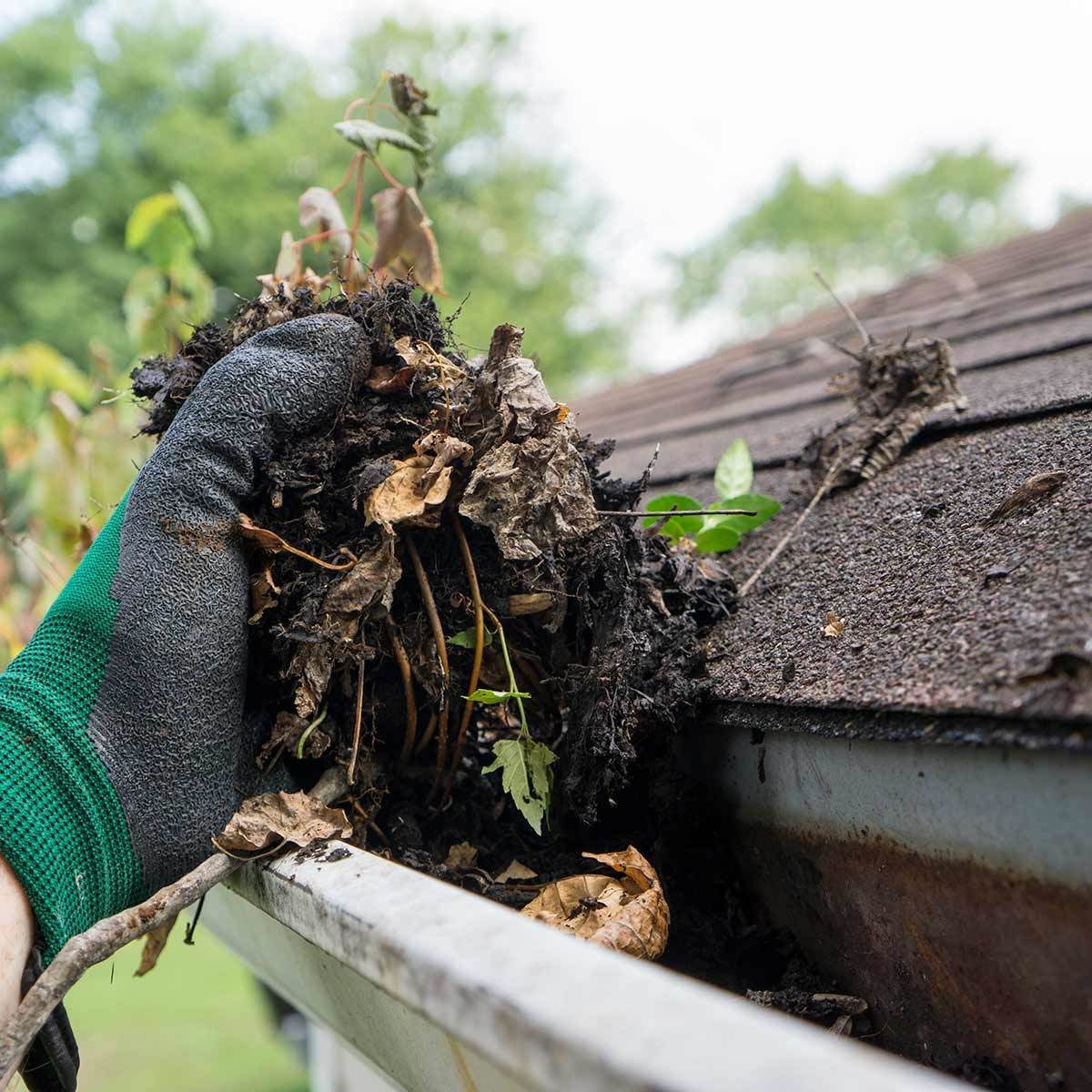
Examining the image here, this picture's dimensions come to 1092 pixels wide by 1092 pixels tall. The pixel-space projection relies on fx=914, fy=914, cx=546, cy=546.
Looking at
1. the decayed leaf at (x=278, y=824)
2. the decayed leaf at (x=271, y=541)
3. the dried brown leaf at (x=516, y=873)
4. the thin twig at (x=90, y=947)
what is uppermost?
the decayed leaf at (x=271, y=541)

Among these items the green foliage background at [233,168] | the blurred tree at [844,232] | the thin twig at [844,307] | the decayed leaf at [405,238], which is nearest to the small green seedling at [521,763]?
the decayed leaf at [405,238]

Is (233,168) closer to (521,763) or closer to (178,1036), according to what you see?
(178,1036)

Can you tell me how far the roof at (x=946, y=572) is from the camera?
1.97 feet

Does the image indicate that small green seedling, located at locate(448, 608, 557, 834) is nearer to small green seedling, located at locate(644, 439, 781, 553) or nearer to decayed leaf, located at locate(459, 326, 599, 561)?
decayed leaf, located at locate(459, 326, 599, 561)

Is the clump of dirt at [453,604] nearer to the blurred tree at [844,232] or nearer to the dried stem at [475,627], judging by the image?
the dried stem at [475,627]

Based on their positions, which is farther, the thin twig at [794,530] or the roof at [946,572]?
the thin twig at [794,530]

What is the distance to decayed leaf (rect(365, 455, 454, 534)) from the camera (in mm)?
874

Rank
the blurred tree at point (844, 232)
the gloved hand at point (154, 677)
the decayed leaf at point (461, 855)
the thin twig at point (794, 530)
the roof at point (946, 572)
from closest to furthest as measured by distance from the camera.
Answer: the roof at point (946, 572) → the gloved hand at point (154, 677) → the decayed leaf at point (461, 855) → the thin twig at point (794, 530) → the blurred tree at point (844, 232)

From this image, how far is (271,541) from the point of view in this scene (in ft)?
3.01

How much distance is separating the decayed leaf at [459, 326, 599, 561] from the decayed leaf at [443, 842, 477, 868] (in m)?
0.31

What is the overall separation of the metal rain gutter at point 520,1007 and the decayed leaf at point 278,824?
0.09 feet

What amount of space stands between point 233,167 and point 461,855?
Answer: 43.2 ft

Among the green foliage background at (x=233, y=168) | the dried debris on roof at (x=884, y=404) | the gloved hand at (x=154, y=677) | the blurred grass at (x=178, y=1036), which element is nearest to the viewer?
the gloved hand at (x=154, y=677)

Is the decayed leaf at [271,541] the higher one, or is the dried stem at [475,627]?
the decayed leaf at [271,541]
